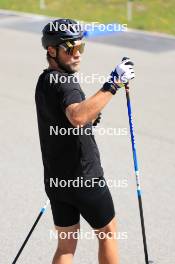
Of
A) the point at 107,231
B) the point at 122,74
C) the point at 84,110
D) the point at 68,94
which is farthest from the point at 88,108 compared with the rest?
the point at 107,231

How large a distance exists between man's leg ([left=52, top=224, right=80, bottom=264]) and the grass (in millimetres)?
11299

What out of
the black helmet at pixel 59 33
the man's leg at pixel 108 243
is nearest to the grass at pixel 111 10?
the black helmet at pixel 59 33

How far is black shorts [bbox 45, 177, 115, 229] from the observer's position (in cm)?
411

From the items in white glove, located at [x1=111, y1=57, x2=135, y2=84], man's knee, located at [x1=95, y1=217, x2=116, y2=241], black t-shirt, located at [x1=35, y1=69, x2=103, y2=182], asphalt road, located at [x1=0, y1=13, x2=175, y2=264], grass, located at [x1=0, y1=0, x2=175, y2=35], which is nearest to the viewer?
black t-shirt, located at [x1=35, y1=69, x2=103, y2=182]

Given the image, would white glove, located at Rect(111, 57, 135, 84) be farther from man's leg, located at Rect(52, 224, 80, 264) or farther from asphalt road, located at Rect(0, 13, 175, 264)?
asphalt road, located at Rect(0, 13, 175, 264)

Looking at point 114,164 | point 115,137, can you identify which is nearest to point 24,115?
point 115,137

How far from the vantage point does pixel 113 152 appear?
7805 mm

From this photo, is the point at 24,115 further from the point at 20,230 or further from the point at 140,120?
the point at 20,230

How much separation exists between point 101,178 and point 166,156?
12.0ft

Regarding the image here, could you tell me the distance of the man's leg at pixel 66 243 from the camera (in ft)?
14.1

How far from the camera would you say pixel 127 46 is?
44.1ft

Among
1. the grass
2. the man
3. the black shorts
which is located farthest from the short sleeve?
the grass

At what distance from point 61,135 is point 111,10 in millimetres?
13520

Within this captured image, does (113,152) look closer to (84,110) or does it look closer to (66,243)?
(66,243)
